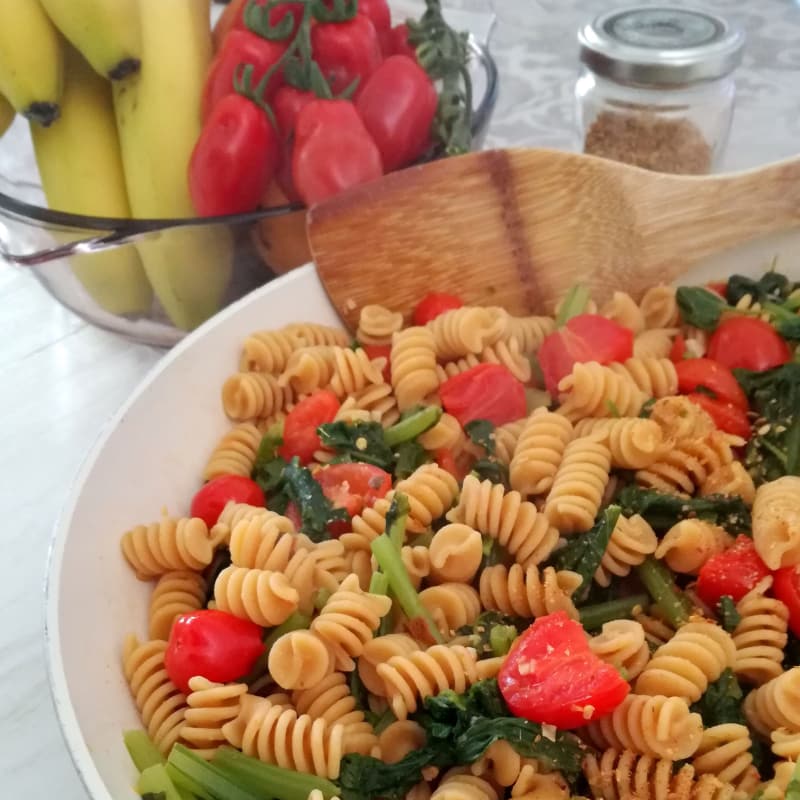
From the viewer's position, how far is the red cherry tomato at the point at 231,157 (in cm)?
134

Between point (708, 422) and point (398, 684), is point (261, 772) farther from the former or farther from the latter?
point (708, 422)

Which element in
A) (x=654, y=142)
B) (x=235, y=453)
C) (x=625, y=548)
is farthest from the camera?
(x=654, y=142)

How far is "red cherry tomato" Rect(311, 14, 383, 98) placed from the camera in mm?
1429

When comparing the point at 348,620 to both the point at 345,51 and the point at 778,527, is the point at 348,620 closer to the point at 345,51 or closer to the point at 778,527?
the point at 778,527

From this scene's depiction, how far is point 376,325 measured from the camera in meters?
1.37

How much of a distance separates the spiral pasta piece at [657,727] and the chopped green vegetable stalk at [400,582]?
0.20m

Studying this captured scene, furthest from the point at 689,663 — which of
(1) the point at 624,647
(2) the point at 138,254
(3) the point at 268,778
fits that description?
(2) the point at 138,254

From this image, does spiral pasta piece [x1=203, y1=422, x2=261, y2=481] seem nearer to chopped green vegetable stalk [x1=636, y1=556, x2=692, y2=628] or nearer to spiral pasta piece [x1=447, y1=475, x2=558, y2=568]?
spiral pasta piece [x1=447, y1=475, x2=558, y2=568]

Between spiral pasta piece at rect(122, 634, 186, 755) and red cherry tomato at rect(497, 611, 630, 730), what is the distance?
1.07 feet

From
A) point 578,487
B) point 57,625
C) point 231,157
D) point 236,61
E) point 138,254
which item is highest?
point 236,61

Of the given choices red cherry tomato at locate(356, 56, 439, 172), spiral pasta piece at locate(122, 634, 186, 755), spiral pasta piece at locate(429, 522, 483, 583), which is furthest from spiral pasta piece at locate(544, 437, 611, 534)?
red cherry tomato at locate(356, 56, 439, 172)

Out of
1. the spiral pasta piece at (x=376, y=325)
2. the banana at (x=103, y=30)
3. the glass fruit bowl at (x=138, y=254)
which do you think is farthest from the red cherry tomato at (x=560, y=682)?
the banana at (x=103, y=30)

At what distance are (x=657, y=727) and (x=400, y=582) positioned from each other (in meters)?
0.30

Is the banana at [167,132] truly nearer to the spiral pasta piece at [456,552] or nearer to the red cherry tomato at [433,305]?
the red cherry tomato at [433,305]
